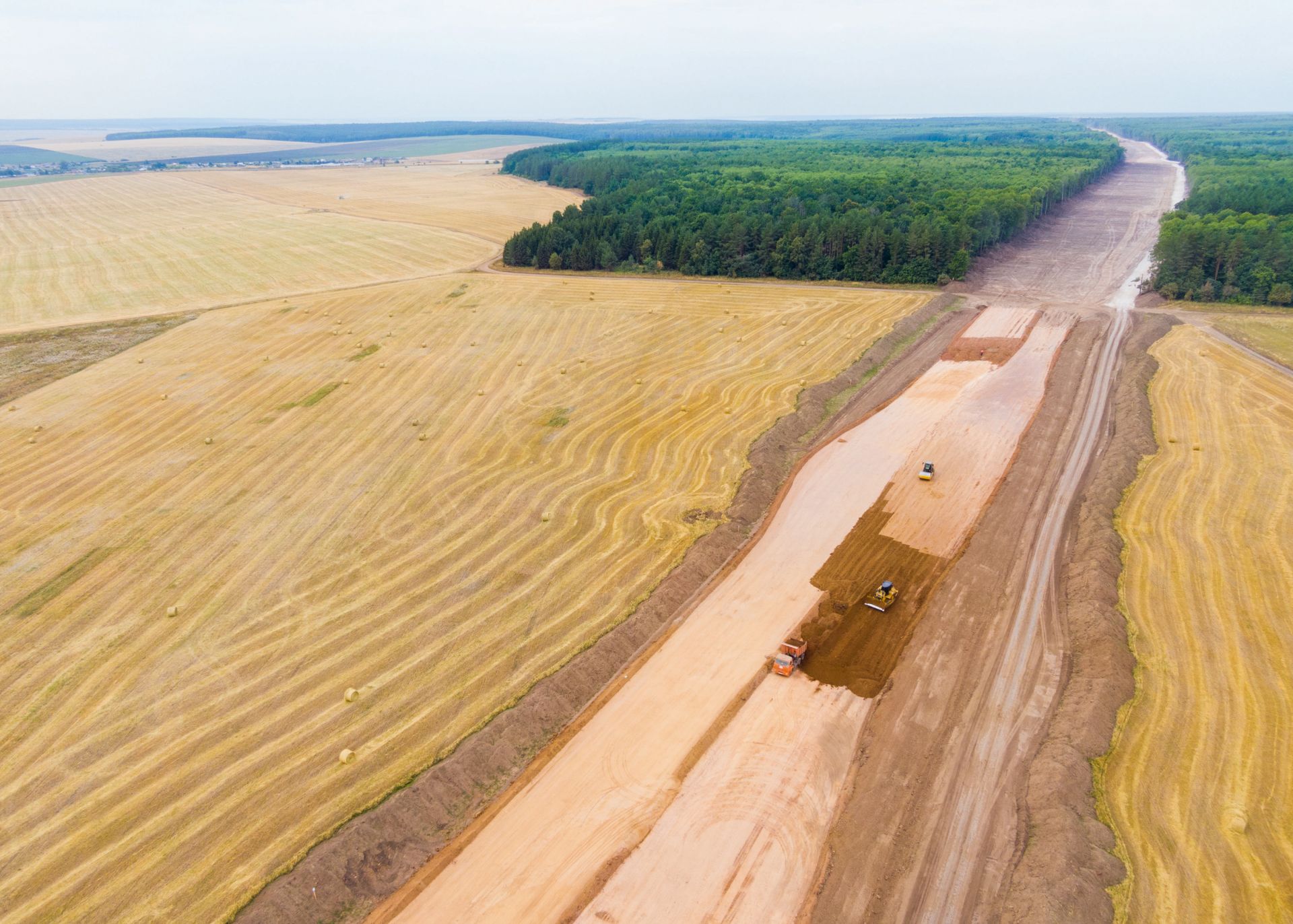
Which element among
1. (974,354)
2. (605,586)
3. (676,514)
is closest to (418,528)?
(605,586)

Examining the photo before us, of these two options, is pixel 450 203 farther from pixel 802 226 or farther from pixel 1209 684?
pixel 1209 684

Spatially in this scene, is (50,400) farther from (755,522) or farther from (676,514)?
(755,522)

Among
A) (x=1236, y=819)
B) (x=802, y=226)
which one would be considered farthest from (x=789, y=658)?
A: (x=802, y=226)

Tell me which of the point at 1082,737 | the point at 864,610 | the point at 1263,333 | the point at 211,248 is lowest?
the point at 864,610

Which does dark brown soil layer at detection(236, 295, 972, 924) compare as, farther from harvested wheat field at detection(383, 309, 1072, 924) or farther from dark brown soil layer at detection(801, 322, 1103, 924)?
dark brown soil layer at detection(801, 322, 1103, 924)

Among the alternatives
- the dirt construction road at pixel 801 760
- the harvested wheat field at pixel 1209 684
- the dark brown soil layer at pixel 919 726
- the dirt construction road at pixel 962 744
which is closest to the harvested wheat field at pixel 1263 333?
the harvested wheat field at pixel 1209 684

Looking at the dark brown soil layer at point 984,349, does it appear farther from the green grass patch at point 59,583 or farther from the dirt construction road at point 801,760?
the green grass patch at point 59,583

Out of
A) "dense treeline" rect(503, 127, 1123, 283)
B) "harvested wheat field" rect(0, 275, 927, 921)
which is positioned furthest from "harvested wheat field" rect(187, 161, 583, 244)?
"harvested wheat field" rect(0, 275, 927, 921)
